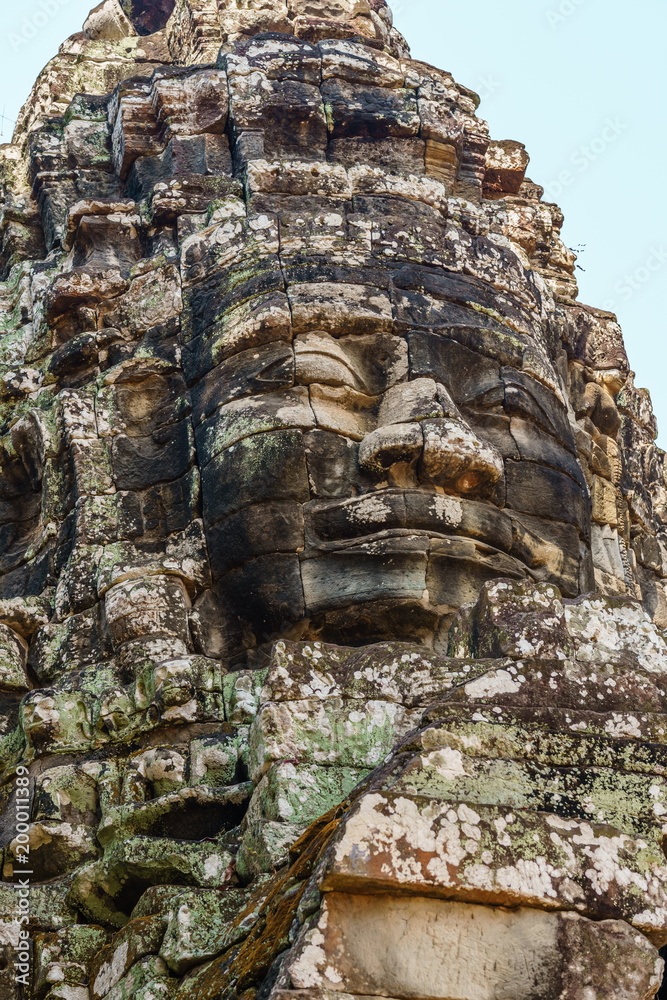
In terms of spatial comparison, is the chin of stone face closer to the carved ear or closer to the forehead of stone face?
the carved ear

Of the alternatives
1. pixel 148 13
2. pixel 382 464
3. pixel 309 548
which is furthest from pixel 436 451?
pixel 148 13

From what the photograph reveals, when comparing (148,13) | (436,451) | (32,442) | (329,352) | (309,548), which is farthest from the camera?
(148,13)

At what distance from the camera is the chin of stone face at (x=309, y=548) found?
15.4 ft

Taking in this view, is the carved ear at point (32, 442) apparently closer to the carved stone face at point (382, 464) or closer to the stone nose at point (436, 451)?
the carved stone face at point (382, 464)

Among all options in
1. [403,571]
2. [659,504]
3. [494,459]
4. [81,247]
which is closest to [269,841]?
[403,571]

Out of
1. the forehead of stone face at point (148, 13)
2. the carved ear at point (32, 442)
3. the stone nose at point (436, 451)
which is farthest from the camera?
the forehead of stone face at point (148, 13)

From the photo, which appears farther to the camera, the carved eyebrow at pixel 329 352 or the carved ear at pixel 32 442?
the carved ear at pixel 32 442

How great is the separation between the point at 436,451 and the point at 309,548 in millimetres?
993

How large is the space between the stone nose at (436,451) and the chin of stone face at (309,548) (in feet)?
0.07

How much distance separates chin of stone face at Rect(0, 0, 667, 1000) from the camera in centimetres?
470

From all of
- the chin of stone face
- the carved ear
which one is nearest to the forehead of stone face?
the chin of stone face

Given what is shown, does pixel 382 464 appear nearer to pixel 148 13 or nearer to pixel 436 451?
pixel 436 451

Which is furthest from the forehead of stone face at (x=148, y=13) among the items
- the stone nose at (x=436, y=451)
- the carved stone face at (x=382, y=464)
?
the stone nose at (x=436, y=451)

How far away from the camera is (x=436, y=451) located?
8.11m
